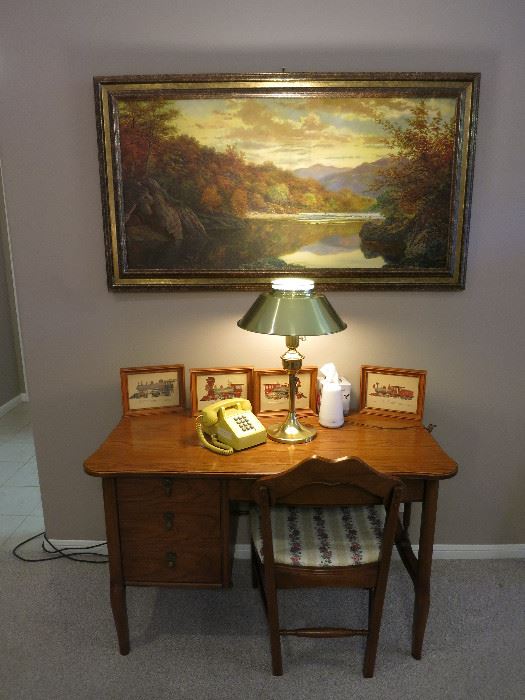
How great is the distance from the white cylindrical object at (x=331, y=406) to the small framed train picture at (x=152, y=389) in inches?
23.8

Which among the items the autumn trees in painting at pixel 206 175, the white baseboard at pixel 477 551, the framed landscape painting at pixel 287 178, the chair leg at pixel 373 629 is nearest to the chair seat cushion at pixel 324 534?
the chair leg at pixel 373 629

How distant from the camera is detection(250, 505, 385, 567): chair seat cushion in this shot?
1.77 m

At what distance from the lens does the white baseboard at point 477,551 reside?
249 cm

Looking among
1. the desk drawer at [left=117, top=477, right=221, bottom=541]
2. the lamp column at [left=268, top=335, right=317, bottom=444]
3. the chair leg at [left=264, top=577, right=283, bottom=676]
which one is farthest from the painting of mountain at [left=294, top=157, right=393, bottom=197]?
the chair leg at [left=264, top=577, right=283, bottom=676]

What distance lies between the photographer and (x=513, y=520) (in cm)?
247

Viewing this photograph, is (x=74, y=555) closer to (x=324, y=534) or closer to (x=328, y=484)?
(x=324, y=534)

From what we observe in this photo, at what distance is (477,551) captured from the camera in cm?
250

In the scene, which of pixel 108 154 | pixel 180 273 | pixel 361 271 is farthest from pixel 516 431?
pixel 108 154

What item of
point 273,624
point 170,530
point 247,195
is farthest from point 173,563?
point 247,195

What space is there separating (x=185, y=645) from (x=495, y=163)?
2.17 meters

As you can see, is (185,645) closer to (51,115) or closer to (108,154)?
(108,154)

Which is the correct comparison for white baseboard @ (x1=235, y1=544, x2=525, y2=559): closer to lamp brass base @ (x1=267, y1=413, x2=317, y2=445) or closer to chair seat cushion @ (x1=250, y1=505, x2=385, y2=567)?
chair seat cushion @ (x1=250, y1=505, x2=385, y2=567)

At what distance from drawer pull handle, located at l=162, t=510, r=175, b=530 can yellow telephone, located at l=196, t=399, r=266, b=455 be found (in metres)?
0.26

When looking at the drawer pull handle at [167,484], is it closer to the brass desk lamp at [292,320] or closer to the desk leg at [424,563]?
the brass desk lamp at [292,320]
